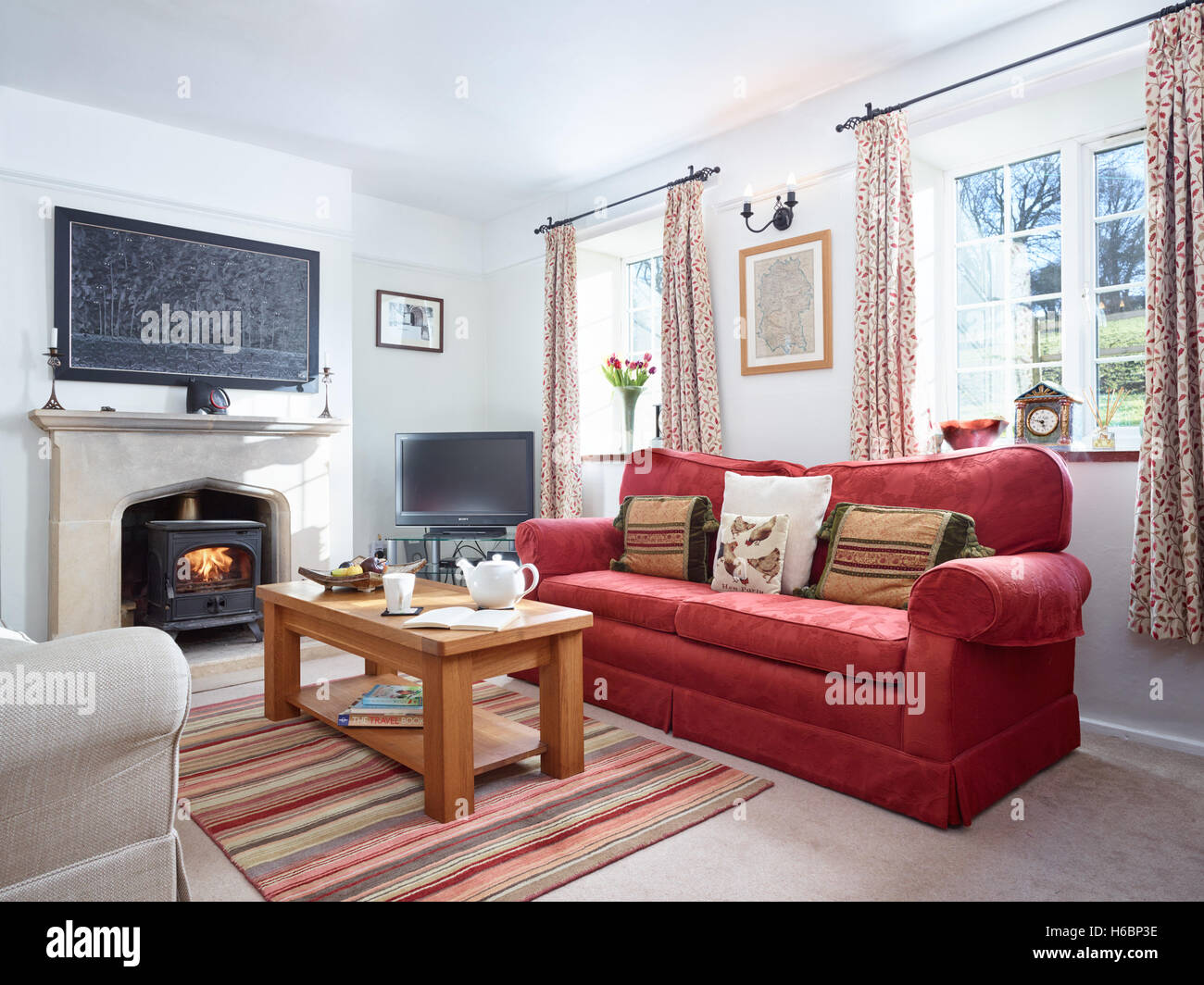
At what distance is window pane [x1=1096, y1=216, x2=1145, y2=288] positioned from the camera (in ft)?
9.65

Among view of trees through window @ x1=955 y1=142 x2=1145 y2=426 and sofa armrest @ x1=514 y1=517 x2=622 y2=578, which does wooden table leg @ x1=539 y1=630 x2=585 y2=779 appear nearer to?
sofa armrest @ x1=514 y1=517 x2=622 y2=578

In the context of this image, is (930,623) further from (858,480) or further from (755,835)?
(858,480)

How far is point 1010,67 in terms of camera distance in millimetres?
2895

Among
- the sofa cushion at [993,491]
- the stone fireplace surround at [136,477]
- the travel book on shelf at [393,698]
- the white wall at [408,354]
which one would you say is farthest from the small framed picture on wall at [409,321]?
the sofa cushion at [993,491]

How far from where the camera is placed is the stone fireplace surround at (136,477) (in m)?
3.52

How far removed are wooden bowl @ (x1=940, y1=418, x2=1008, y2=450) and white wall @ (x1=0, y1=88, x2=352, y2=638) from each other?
11.1 ft

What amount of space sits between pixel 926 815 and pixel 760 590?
98cm

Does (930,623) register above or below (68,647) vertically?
below

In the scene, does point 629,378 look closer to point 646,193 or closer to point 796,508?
point 646,193

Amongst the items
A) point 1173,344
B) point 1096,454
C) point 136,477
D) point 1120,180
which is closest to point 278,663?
point 136,477

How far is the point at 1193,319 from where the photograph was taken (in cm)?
245

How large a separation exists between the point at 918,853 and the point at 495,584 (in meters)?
1.33

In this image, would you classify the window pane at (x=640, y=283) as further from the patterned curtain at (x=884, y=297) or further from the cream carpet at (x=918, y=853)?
the cream carpet at (x=918, y=853)
